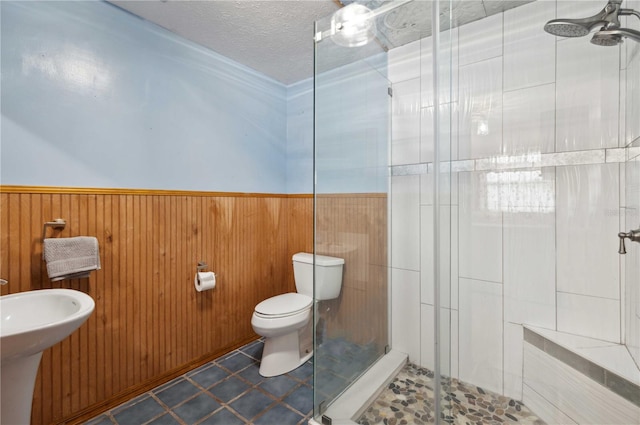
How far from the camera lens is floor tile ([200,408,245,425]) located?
1.53 meters

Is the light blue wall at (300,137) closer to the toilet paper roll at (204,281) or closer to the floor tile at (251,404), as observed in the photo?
the toilet paper roll at (204,281)

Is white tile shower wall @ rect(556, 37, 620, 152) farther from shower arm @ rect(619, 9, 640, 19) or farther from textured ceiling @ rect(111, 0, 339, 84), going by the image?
textured ceiling @ rect(111, 0, 339, 84)

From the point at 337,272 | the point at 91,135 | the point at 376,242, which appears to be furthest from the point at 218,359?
the point at 91,135

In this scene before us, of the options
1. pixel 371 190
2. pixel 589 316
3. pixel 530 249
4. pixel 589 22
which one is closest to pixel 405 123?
pixel 371 190

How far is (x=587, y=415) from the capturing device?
4.06ft

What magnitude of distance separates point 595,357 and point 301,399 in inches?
57.3

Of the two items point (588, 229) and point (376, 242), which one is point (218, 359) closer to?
point (376, 242)

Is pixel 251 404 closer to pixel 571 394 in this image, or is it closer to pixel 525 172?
pixel 571 394

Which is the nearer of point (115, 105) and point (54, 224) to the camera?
point (54, 224)

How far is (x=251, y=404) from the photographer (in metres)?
1.67

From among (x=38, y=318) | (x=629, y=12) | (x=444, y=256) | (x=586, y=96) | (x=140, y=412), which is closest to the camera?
(x=629, y=12)

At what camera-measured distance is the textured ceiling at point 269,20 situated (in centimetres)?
161

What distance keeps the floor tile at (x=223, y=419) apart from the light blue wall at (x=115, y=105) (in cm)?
139

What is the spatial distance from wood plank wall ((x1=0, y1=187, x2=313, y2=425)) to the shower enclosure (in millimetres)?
926
